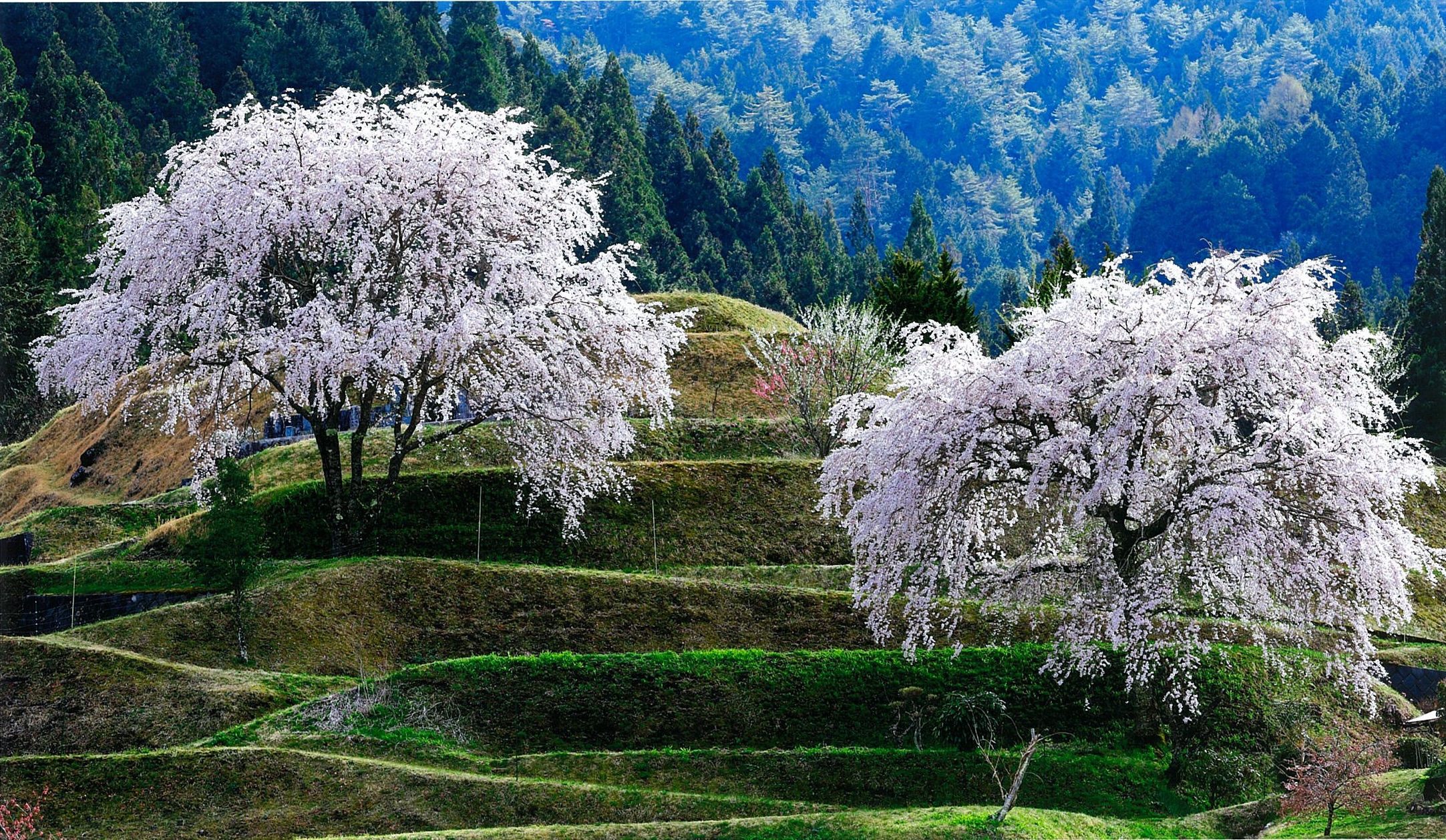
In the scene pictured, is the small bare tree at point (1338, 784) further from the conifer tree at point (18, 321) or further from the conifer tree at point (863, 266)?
the conifer tree at point (863, 266)

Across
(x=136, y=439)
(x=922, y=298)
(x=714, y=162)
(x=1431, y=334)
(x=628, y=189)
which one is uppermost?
(x=714, y=162)

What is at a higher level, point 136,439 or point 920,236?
point 920,236

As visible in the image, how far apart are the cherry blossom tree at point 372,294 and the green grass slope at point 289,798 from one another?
9.59m

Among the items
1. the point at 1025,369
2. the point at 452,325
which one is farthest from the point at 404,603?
the point at 1025,369

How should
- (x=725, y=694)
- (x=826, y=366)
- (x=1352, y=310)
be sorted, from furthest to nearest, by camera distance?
1. (x=1352, y=310)
2. (x=826, y=366)
3. (x=725, y=694)

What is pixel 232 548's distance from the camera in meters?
26.4

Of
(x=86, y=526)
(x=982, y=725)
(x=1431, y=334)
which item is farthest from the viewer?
(x=1431, y=334)

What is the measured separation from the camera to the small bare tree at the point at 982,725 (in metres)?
22.2

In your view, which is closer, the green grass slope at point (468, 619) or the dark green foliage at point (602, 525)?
the green grass slope at point (468, 619)

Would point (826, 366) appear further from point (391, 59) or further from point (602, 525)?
point (391, 59)

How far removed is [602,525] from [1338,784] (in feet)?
64.1

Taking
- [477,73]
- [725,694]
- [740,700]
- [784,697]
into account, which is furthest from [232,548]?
[477,73]

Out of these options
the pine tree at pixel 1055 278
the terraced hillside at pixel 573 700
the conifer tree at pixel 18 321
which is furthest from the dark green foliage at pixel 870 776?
the conifer tree at pixel 18 321

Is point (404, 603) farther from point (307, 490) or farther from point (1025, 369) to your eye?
point (1025, 369)
